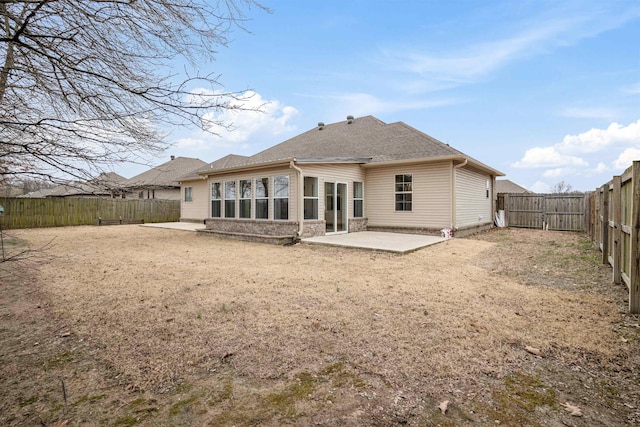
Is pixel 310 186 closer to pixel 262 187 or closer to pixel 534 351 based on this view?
pixel 262 187

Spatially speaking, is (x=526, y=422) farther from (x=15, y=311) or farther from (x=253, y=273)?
(x=15, y=311)

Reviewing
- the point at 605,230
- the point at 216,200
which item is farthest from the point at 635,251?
the point at 216,200

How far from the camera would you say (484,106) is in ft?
46.9

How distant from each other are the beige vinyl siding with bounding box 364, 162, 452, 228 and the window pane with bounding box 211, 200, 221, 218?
6.67 metres

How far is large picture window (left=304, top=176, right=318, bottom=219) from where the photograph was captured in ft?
37.0

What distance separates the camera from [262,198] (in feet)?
40.0

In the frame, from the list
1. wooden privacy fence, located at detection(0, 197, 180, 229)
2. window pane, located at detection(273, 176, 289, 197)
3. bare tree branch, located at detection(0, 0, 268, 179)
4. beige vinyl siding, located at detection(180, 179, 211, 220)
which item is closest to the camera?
bare tree branch, located at detection(0, 0, 268, 179)

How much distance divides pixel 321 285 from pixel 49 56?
431 centimetres

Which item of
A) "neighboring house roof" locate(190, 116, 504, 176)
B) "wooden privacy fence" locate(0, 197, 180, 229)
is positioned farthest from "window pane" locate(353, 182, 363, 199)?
"wooden privacy fence" locate(0, 197, 180, 229)

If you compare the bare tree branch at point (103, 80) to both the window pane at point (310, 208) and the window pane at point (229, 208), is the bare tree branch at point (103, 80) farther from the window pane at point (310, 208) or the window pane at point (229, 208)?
the window pane at point (229, 208)

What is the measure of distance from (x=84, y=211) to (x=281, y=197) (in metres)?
15.3

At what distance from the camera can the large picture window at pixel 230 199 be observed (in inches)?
530

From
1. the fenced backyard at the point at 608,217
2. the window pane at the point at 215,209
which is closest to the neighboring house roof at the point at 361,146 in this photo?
the window pane at the point at 215,209

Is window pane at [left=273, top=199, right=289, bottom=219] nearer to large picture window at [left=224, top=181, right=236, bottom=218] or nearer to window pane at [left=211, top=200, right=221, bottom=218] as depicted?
large picture window at [left=224, top=181, right=236, bottom=218]
